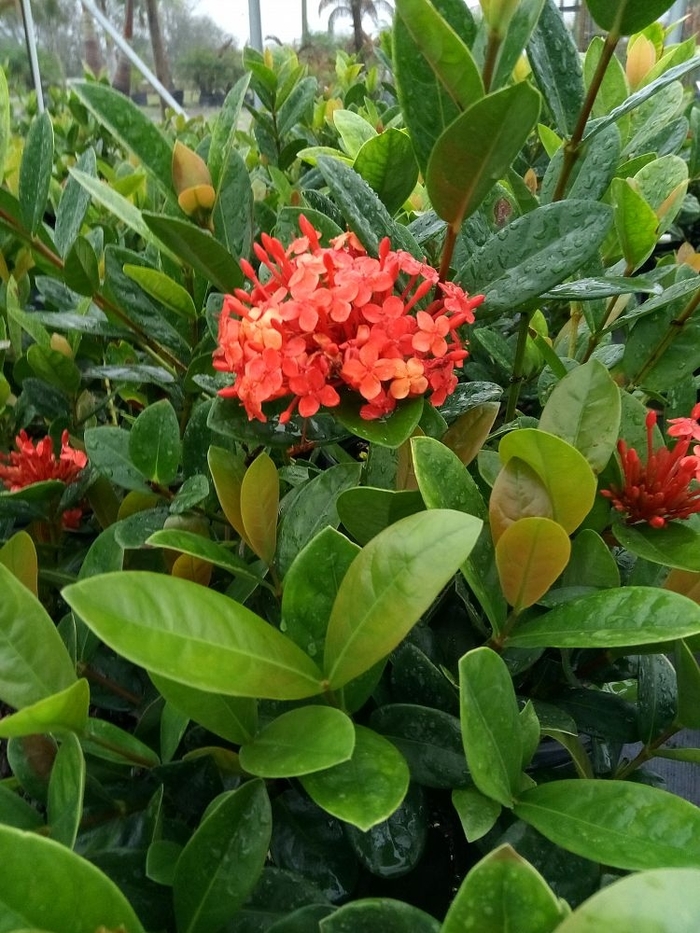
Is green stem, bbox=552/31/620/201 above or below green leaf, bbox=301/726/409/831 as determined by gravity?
above

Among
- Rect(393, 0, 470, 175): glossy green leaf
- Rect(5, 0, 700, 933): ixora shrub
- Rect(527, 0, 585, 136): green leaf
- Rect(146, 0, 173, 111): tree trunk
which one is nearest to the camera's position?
Rect(5, 0, 700, 933): ixora shrub

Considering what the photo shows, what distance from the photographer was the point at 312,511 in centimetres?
52

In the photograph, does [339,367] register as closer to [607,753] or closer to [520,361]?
[520,361]

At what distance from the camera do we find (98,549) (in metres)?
0.58

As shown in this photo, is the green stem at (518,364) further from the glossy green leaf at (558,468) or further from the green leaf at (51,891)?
the green leaf at (51,891)

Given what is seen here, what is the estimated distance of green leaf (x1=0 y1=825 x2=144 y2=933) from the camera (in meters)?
0.29

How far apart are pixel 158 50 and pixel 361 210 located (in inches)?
270

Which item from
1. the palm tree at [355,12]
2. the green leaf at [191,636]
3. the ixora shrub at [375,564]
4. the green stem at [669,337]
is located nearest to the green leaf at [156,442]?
the ixora shrub at [375,564]

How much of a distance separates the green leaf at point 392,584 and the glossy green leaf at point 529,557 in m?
0.08

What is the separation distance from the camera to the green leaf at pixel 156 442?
0.56m

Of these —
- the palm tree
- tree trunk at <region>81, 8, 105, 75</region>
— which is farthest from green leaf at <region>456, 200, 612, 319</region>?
the palm tree

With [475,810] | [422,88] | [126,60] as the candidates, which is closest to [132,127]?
[422,88]

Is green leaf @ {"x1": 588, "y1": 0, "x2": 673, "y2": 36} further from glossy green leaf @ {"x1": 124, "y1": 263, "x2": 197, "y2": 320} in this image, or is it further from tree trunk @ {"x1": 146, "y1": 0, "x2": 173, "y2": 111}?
tree trunk @ {"x1": 146, "y1": 0, "x2": 173, "y2": 111}

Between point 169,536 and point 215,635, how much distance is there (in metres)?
0.11
